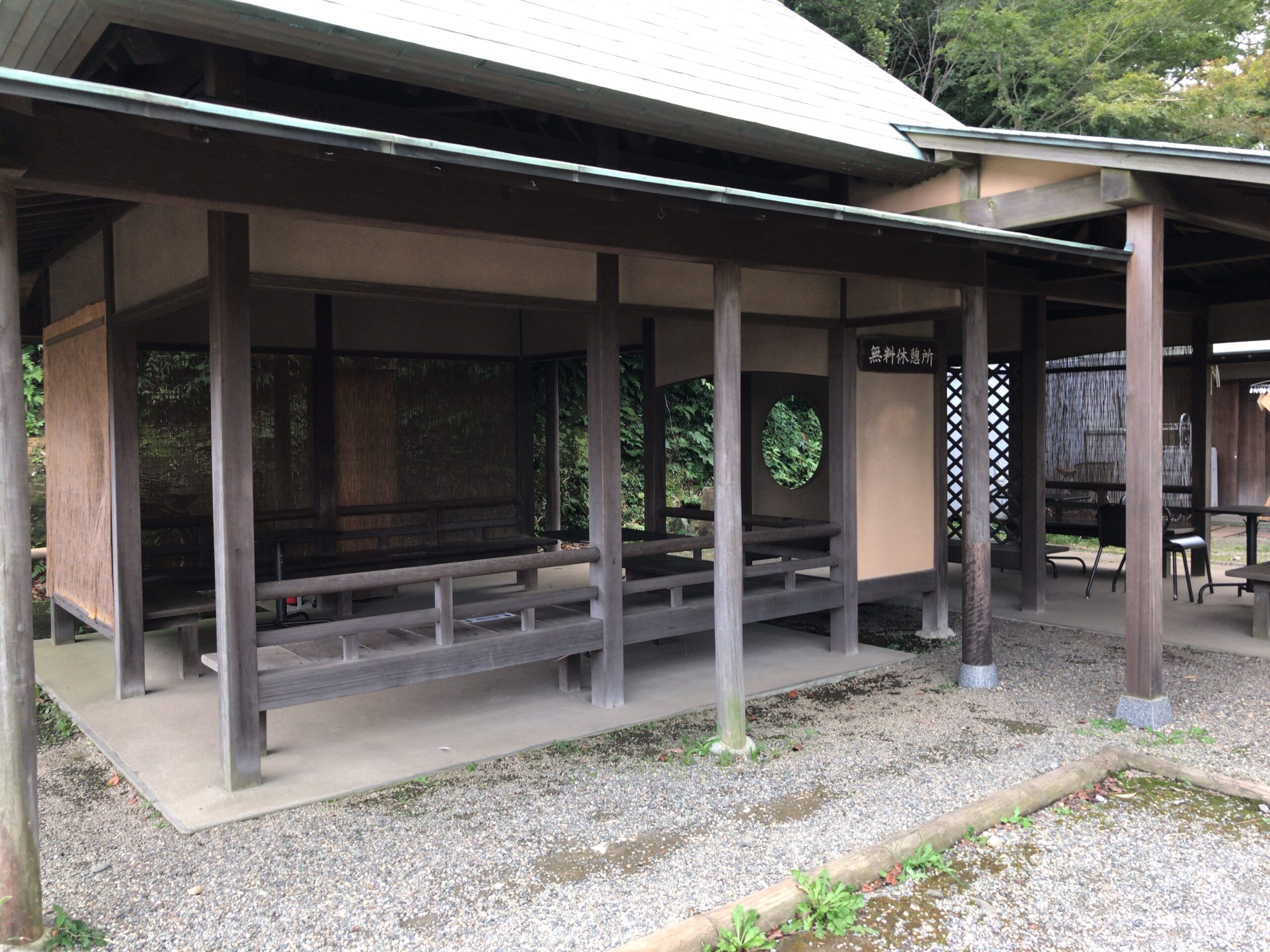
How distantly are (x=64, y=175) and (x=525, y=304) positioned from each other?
228 centimetres

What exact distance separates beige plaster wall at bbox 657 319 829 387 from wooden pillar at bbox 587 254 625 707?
3.42ft

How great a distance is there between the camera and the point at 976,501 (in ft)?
16.7

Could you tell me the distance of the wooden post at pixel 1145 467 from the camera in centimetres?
436

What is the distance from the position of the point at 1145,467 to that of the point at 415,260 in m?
3.51

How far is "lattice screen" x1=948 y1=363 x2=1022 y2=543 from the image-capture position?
349 inches

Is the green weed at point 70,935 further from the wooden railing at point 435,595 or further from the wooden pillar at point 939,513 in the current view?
the wooden pillar at point 939,513

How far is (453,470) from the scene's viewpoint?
823cm

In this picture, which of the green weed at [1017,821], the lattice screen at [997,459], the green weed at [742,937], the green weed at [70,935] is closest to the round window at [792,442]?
the lattice screen at [997,459]

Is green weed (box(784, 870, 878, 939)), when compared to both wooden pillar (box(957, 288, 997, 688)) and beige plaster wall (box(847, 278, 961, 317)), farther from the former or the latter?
beige plaster wall (box(847, 278, 961, 317))

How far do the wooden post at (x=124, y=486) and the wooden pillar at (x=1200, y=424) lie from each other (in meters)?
8.37

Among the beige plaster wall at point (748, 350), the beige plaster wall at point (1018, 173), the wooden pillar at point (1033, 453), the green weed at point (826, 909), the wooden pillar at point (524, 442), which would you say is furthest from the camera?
the wooden pillar at point (524, 442)

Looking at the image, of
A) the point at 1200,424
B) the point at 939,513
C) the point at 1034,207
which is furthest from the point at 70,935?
the point at 1200,424

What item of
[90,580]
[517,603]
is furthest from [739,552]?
[90,580]

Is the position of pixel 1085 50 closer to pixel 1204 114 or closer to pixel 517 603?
pixel 1204 114
